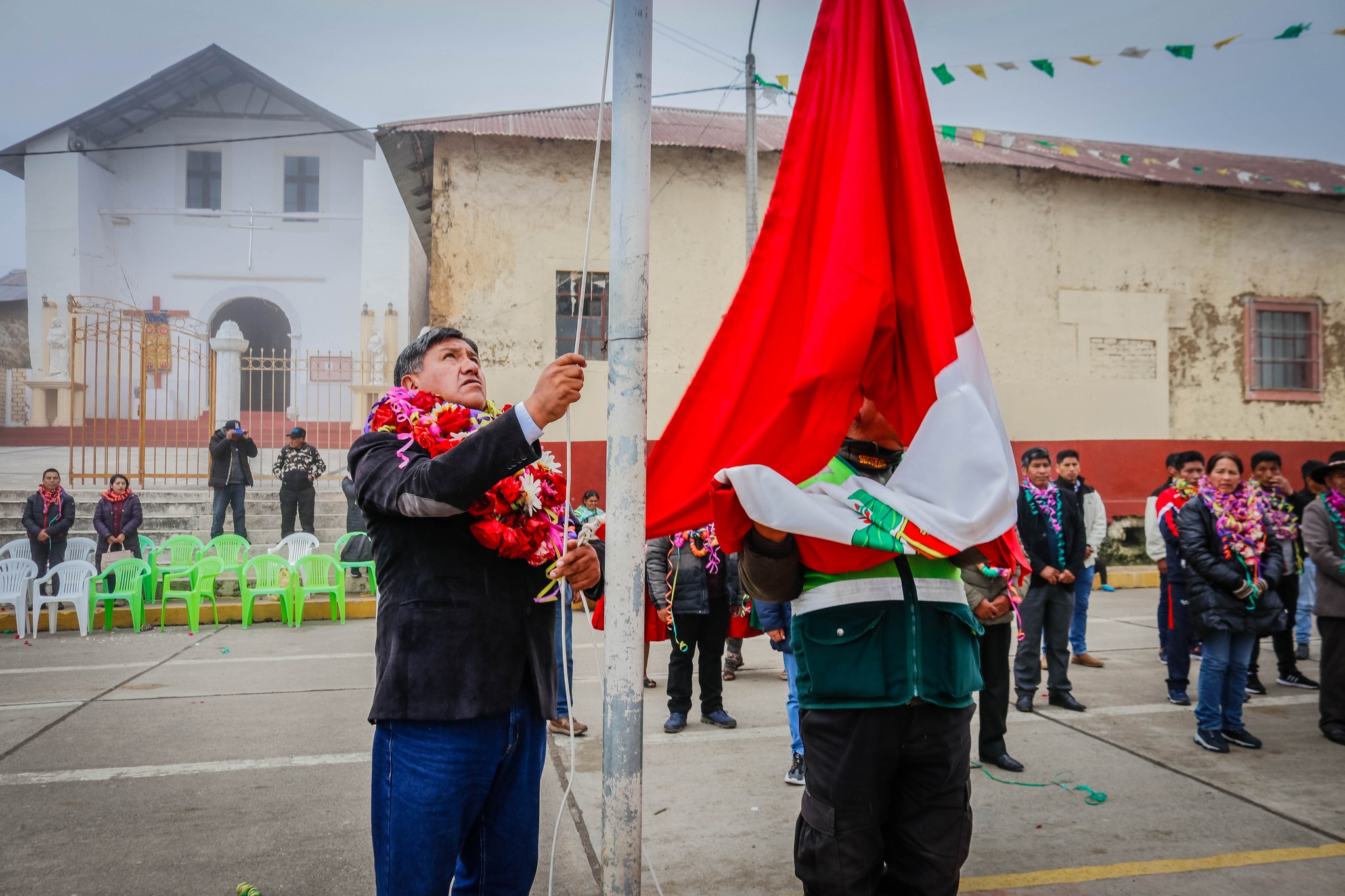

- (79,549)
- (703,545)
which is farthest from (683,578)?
(79,549)

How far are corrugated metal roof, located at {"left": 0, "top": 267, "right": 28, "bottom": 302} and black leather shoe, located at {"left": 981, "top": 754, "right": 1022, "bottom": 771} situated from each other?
2882 centimetres

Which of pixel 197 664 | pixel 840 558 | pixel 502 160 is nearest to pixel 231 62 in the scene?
pixel 502 160

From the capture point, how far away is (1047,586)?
20.5 ft

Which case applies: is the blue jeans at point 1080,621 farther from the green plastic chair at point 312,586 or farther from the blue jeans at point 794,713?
the green plastic chair at point 312,586

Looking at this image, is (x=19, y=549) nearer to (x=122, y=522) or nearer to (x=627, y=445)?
(x=122, y=522)

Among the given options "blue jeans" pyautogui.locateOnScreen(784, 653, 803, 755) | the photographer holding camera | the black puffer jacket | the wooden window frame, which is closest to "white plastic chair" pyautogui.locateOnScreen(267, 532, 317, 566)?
the photographer holding camera

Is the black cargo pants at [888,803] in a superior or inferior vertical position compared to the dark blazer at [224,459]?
inferior

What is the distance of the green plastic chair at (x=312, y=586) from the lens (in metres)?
9.84

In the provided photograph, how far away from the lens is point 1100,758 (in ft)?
16.7

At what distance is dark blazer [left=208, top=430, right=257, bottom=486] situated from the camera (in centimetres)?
1264

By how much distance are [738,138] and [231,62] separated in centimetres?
1749

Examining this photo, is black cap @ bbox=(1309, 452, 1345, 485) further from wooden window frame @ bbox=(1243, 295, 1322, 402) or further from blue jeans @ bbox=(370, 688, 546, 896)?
wooden window frame @ bbox=(1243, 295, 1322, 402)

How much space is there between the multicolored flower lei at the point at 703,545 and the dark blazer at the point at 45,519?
8425 mm

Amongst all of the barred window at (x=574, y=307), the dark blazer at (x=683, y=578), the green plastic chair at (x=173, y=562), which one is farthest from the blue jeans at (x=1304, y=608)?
the green plastic chair at (x=173, y=562)
